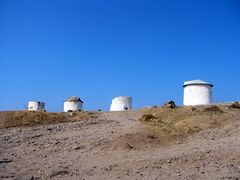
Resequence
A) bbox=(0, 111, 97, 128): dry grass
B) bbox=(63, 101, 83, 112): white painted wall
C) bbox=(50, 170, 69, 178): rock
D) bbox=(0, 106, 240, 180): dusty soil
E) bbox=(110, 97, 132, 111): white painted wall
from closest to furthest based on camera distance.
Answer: bbox=(50, 170, 69, 178): rock < bbox=(0, 106, 240, 180): dusty soil < bbox=(0, 111, 97, 128): dry grass < bbox=(110, 97, 132, 111): white painted wall < bbox=(63, 101, 83, 112): white painted wall

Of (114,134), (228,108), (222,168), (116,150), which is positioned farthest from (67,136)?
(228,108)

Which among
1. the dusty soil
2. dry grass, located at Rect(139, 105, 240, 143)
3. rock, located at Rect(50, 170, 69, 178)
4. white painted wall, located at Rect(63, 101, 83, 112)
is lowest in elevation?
rock, located at Rect(50, 170, 69, 178)

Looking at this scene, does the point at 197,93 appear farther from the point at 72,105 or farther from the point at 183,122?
the point at 183,122

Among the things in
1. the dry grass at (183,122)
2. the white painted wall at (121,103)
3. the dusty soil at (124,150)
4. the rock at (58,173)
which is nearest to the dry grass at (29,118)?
the dusty soil at (124,150)

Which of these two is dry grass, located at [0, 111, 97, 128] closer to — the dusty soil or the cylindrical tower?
the dusty soil

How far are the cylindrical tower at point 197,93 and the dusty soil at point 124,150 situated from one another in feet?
35.1

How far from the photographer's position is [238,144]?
49.6 feet

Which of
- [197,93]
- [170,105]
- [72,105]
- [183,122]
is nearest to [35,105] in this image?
[72,105]

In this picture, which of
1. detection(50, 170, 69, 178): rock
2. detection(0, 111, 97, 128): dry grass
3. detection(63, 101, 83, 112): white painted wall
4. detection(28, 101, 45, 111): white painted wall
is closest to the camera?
detection(50, 170, 69, 178): rock

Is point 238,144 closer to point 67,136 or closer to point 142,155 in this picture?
point 142,155

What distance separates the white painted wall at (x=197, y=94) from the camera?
33.2 m

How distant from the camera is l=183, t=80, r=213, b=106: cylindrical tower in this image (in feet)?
109

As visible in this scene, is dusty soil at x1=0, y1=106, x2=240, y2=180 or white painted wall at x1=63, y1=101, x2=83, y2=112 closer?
dusty soil at x1=0, y1=106, x2=240, y2=180

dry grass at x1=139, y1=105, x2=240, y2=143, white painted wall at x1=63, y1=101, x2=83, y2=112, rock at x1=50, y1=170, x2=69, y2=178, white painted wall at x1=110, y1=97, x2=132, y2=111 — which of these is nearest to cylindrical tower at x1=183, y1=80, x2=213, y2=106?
white painted wall at x1=110, y1=97, x2=132, y2=111
